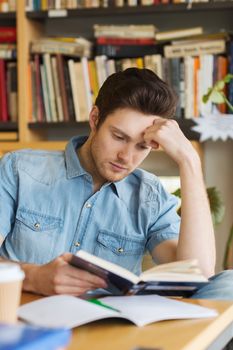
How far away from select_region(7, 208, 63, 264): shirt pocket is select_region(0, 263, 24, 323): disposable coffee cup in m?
0.85

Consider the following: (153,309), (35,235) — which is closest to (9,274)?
(153,309)

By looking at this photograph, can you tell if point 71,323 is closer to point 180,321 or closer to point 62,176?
point 180,321

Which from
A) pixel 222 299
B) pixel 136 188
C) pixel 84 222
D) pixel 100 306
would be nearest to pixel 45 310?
pixel 100 306

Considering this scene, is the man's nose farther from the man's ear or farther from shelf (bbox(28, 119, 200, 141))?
shelf (bbox(28, 119, 200, 141))

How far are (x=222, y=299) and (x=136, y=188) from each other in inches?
20.0

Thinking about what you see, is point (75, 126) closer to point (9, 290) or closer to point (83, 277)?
point (83, 277)

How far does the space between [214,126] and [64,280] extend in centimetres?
197

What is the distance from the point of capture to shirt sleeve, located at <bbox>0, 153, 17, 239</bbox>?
1861mm

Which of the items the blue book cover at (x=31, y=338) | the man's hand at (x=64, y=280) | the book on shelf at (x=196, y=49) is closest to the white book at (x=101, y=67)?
the book on shelf at (x=196, y=49)

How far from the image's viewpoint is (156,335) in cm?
116

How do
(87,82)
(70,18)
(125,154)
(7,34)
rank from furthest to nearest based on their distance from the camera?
(70,18) < (7,34) < (87,82) < (125,154)

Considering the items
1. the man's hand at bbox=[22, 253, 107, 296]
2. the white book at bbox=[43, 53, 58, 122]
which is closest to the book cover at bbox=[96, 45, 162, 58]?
Result: the white book at bbox=[43, 53, 58, 122]

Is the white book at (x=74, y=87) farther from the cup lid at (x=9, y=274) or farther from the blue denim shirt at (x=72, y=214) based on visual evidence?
the cup lid at (x=9, y=274)

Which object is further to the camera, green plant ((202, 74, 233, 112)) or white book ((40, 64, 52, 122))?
white book ((40, 64, 52, 122))
